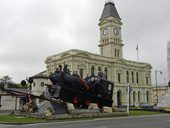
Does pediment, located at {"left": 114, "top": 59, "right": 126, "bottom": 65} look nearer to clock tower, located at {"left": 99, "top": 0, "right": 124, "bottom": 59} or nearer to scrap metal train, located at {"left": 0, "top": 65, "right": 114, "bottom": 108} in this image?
clock tower, located at {"left": 99, "top": 0, "right": 124, "bottom": 59}

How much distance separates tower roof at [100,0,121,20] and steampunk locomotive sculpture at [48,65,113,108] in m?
73.8

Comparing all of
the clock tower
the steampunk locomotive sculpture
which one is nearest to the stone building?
the clock tower

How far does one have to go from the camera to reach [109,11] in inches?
3984

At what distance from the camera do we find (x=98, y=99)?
1146 inches

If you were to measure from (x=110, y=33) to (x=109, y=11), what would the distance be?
29.0ft

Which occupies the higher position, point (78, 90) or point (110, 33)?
point (110, 33)

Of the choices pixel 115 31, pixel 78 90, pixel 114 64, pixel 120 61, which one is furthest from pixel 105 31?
pixel 78 90

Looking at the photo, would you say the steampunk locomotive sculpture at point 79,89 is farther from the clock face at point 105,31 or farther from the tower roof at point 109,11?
the tower roof at point 109,11

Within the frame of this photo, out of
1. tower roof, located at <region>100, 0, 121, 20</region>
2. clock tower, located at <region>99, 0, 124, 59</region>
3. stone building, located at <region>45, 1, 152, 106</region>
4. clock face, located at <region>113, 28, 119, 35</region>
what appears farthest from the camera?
tower roof, located at <region>100, 0, 121, 20</region>

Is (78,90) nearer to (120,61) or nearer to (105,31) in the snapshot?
(120,61)

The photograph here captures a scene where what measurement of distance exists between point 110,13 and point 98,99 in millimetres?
75418

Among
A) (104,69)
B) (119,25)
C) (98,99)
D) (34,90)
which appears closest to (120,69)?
(104,69)

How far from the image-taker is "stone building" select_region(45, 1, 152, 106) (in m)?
88.5

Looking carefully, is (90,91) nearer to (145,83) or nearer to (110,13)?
(110,13)
